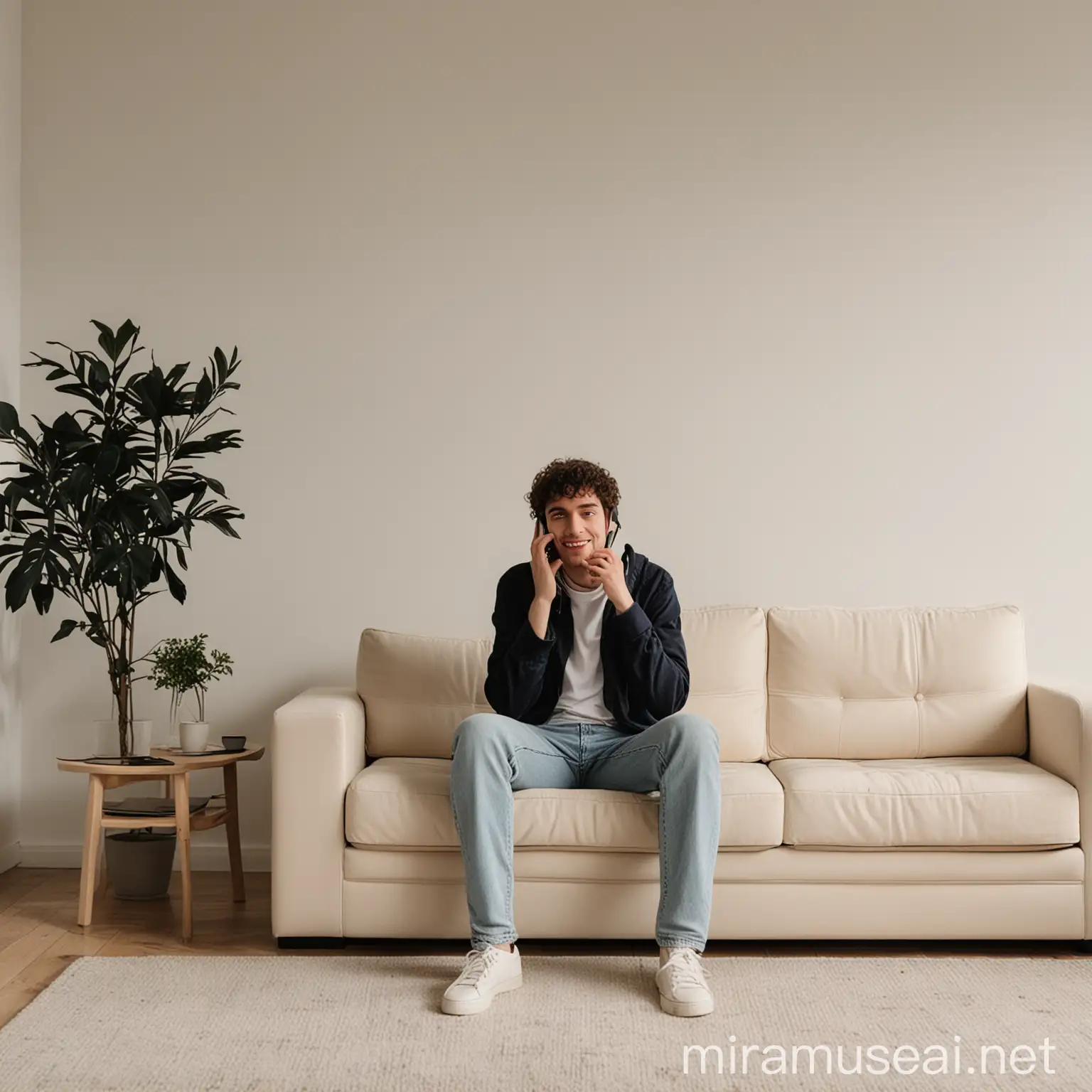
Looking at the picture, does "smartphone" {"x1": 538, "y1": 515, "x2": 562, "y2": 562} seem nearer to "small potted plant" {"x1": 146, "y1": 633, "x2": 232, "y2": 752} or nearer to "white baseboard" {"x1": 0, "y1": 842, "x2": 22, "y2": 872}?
"small potted plant" {"x1": 146, "y1": 633, "x2": 232, "y2": 752}

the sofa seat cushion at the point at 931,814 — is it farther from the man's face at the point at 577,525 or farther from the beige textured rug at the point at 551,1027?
the man's face at the point at 577,525

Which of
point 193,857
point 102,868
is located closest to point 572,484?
point 193,857

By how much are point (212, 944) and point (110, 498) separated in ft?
3.98

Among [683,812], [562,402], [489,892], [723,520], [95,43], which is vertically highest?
[95,43]

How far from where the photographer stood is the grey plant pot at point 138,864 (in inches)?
130

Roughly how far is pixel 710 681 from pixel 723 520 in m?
0.67

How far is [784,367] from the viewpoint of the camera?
378cm

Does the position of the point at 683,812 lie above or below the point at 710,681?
below

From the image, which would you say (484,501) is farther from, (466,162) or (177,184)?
(177,184)

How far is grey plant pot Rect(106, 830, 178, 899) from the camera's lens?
3.30m

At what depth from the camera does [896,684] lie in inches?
130

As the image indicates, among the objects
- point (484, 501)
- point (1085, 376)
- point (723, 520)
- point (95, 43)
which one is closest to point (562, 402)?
point (484, 501)

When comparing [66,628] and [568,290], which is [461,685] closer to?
[66,628]

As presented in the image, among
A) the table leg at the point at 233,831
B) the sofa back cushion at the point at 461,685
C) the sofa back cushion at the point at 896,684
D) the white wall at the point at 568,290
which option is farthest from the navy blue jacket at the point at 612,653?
the table leg at the point at 233,831
